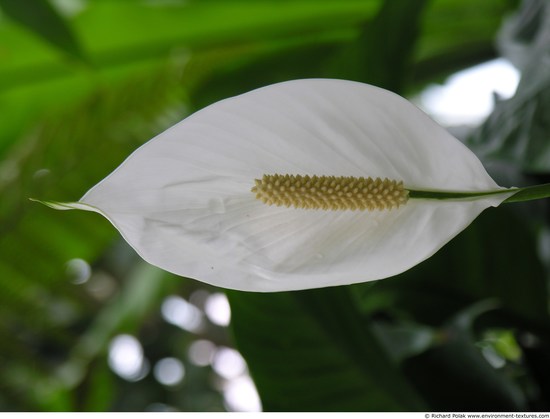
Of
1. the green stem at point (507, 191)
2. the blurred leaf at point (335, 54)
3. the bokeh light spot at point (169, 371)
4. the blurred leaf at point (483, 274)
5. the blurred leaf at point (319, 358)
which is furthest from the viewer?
the bokeh light spot at point (169, 371)

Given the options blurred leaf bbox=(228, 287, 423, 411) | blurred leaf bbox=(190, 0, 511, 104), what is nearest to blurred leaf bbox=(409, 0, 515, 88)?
blurred leaf bbox=(190, 0, 511, 104)

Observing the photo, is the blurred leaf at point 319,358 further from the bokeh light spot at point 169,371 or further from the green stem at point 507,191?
the bokeh light spot at point 169,371

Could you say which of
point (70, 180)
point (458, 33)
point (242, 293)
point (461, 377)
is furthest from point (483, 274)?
point (70, 180)

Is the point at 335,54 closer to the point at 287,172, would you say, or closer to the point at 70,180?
the point at 70,180

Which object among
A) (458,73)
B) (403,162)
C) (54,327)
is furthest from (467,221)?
(54,327)

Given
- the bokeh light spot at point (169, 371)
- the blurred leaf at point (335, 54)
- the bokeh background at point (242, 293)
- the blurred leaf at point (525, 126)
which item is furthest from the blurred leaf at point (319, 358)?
the bokeh light spot at point (169, 371)

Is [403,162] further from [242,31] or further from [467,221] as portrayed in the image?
[242,31]

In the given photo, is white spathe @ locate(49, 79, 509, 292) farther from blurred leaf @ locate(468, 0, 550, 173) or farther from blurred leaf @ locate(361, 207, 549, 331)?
blurred leaf @ locate(361, 207, 549, 331)
